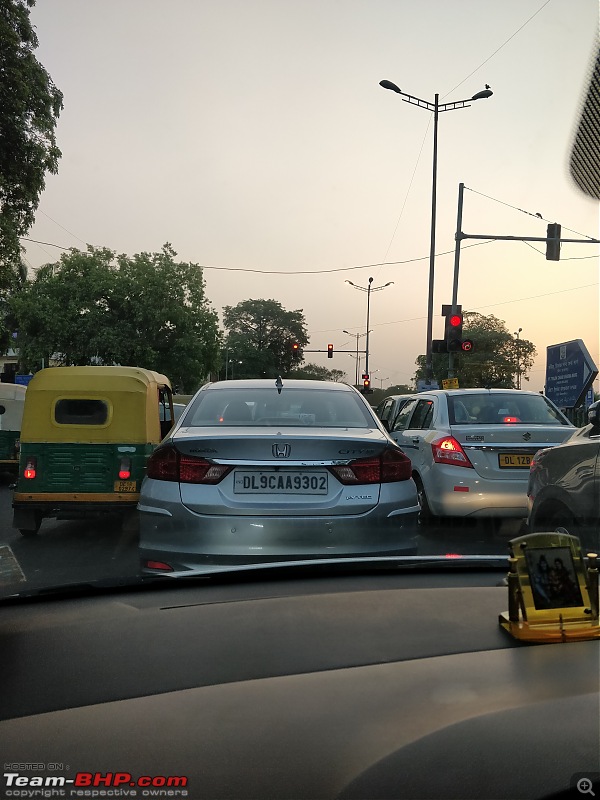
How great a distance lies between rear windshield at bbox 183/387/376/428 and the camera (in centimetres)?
486

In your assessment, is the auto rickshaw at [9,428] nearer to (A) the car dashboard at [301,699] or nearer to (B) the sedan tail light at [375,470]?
(B) the sedan tail light at [375,470]

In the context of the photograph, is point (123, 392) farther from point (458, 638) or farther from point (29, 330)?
point (29, 330)

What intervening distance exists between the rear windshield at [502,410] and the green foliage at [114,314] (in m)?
37.0

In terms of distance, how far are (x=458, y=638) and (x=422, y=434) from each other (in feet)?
22.3

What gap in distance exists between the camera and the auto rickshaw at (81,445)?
8109 mm

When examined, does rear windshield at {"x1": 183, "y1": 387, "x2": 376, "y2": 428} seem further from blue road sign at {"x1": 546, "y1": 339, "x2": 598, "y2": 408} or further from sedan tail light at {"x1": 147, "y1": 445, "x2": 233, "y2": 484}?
blue road sign at {"x1": 546, "y1": 339, "x2": 598, "y2": 408}

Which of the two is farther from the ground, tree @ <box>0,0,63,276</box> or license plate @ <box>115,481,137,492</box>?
tree @ <box>0,0,63,276</box>

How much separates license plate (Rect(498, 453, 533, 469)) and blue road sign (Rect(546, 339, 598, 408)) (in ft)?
33.5

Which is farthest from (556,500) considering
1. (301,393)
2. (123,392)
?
(123,392)

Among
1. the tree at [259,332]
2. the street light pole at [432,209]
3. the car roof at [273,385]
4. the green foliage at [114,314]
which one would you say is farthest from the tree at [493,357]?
the car roof at [273,385]

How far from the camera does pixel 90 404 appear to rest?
28.1 feet

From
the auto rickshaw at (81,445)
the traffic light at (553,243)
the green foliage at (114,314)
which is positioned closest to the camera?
the auto rickshaw at (81,445)

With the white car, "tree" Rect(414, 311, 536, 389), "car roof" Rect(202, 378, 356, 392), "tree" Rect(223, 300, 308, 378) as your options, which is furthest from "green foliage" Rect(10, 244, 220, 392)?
"tree" Rect(414, 311, 536, 389)

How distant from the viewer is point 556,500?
215 inches
